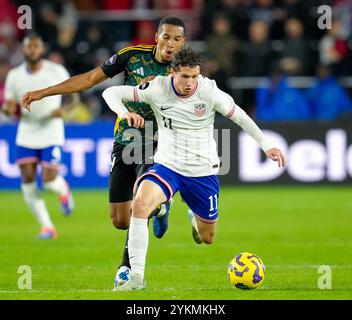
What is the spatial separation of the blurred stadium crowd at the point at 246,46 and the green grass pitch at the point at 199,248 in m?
1.89

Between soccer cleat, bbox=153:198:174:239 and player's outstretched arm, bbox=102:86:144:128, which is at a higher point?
player's outstretched arm, bbox=102:86:144:128

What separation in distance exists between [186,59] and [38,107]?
241 inches

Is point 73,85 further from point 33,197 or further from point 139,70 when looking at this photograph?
point 33,197

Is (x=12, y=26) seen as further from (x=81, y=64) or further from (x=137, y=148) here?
(x=137, y=148)

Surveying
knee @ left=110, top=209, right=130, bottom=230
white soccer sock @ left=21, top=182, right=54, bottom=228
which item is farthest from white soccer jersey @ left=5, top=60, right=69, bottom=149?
knee @ left=110, top=209, right=130, bottom=230

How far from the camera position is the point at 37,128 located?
46.6 feet

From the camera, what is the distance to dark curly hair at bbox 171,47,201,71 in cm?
874

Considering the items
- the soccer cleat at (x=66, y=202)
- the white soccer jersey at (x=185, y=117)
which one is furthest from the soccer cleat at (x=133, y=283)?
the soccer cleat at (x=66, y=202)

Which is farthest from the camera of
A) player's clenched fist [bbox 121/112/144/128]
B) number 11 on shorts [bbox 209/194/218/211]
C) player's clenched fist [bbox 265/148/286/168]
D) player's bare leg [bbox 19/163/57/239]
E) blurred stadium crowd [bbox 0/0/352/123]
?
blurred stadium crowd [bbox 0/0/352/123]

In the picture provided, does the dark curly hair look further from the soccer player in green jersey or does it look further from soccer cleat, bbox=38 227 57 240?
soccer cleat, bbox=38 227 57 240

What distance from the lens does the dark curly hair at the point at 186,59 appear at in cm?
874

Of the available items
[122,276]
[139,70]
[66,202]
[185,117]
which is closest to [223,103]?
[185,117]

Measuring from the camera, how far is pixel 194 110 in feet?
29.8

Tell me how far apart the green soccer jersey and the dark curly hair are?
84 centimetres
